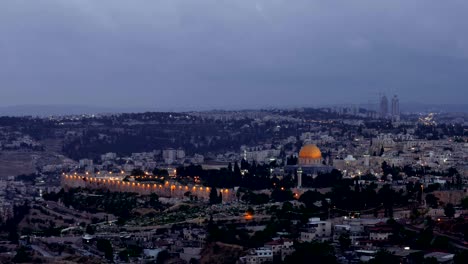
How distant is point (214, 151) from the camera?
4309 inches

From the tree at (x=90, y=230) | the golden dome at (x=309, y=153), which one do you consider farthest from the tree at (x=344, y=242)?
the golden dome at (x=309, y=153)

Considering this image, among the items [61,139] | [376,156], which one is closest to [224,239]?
[376,156]

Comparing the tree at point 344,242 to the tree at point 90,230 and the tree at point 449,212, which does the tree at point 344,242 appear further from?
the tree at point 90,230

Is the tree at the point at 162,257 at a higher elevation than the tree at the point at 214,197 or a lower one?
lower

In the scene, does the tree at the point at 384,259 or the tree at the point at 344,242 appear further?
the tree at the point at 344,242

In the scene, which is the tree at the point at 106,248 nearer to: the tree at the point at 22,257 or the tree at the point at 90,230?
the tree at the point at 22,257

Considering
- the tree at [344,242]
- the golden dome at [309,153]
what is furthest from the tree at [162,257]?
the golden dome at [309,153]

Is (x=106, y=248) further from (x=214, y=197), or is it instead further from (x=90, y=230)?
(x=214, y=197)

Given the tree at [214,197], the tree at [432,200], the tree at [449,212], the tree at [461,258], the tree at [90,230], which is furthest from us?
the tree at [214,197]

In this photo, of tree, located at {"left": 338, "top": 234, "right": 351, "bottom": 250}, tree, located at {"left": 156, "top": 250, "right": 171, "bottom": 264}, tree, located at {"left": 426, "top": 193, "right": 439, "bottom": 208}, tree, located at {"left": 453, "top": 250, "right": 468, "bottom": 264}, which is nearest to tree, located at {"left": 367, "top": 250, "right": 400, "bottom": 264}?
tree, located at {"left": 453, "top": 250, "right": 468, "bottom": 264}

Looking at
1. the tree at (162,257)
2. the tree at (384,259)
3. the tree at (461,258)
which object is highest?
the tree at (461,258)

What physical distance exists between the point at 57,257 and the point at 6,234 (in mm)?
10269

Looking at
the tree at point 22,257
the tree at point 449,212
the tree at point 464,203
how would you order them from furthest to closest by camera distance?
the tree at point 464,203, the tree at point 449,212, the tree at point 22,257

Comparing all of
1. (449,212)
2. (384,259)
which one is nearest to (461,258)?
(384,259)
